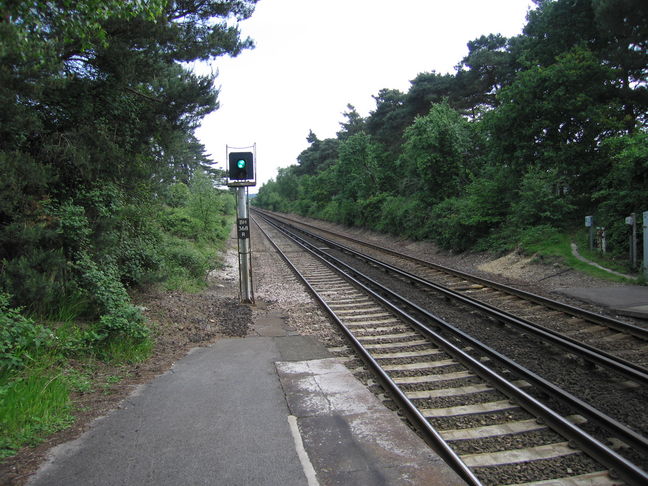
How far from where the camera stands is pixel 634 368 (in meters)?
5.09

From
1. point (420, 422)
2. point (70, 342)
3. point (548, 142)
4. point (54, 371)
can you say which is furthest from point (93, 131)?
point (548, 142)

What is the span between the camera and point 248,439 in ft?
12.5

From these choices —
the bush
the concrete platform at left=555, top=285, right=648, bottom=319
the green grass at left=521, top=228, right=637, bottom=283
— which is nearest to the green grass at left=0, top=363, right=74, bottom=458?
the bush

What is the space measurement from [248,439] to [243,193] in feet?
21.5

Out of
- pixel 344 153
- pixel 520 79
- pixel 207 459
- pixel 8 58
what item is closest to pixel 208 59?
pixel 8 58

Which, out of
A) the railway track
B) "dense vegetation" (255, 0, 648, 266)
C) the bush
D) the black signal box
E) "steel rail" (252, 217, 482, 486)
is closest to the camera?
"steel rail" (252, 217, 482, 486)

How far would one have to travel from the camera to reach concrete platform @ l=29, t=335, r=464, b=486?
327 cm

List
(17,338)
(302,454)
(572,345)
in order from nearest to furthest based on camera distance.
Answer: (302,454), (17,338), (572,345)

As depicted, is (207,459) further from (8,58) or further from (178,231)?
(178,231)

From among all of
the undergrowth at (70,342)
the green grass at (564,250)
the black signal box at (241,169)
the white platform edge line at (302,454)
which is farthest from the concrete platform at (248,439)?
the green grass at (564,250)

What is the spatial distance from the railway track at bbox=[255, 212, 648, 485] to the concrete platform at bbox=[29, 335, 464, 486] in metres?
0.44

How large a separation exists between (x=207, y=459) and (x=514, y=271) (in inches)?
487

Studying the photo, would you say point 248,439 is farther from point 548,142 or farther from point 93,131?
point 548,142

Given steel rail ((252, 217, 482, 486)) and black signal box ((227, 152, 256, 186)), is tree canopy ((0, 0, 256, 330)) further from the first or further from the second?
steel rail ((252, 217, 482, 486))
